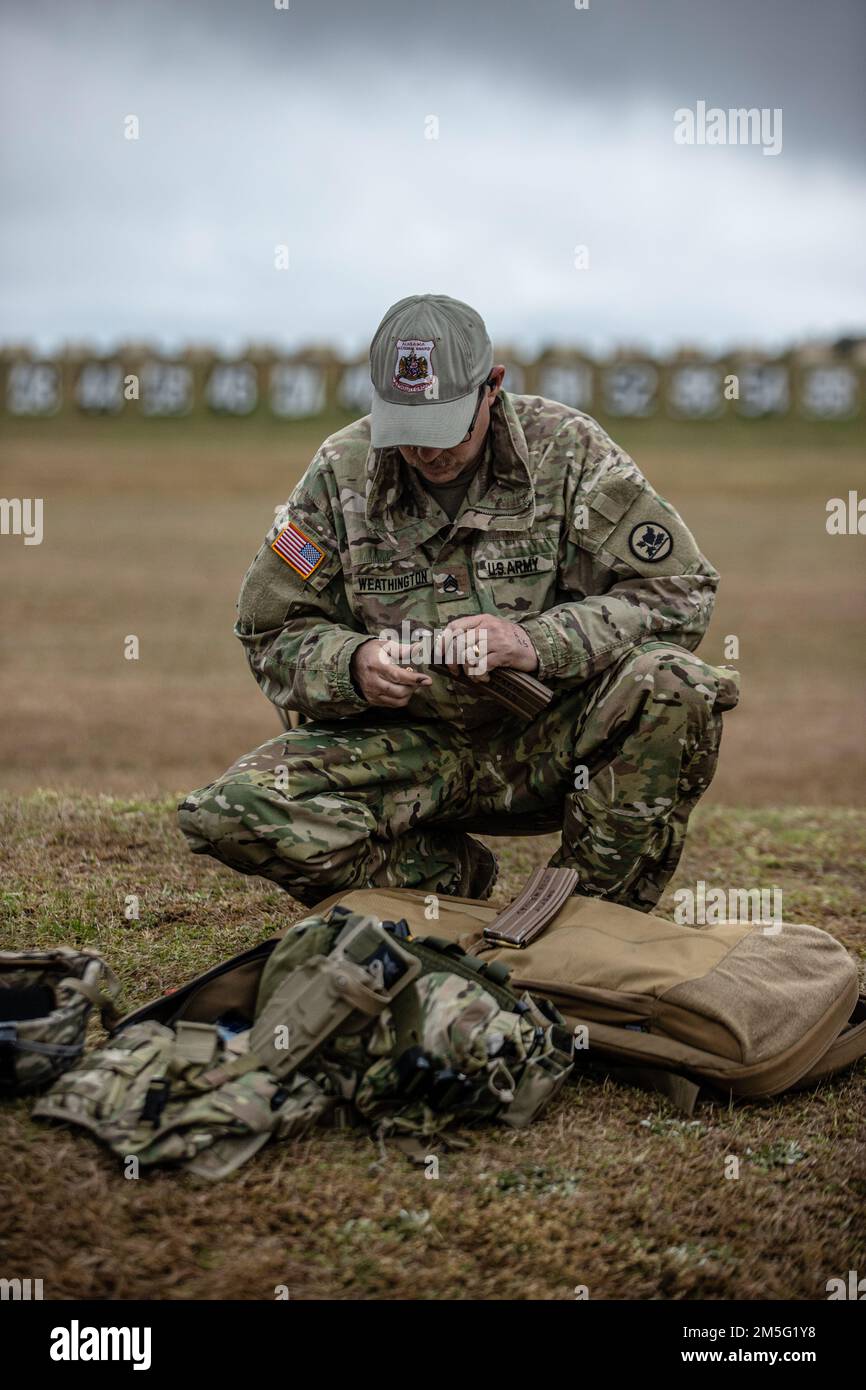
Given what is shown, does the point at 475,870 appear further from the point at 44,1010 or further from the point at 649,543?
the point at 44,1010

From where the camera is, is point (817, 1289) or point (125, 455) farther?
point (125, 455)

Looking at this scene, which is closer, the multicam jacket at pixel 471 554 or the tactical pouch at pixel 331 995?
the tactical pouch at pixel 331 995

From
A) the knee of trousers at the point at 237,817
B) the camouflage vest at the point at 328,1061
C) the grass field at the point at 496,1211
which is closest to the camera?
the grass field at the point at 496,1211

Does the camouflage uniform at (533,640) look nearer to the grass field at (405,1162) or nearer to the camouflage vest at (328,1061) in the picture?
the grass field at (405,1162)

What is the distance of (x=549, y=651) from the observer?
3.93m

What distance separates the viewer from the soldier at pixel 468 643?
385 centimetres

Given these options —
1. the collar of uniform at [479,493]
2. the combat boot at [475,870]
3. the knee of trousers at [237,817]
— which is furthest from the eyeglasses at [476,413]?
the combat boot at [475,870]

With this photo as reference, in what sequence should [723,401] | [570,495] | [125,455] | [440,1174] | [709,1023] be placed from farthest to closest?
[723,401], [125,455], [570,495], [709,1023], [440,1174]

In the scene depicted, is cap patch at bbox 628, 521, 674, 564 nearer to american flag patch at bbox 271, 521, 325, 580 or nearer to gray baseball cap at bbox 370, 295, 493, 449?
gray baseball cap at bbox 370, 295, 493, 449

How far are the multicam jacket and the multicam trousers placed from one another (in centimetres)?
11

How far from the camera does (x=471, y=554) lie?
419cm
